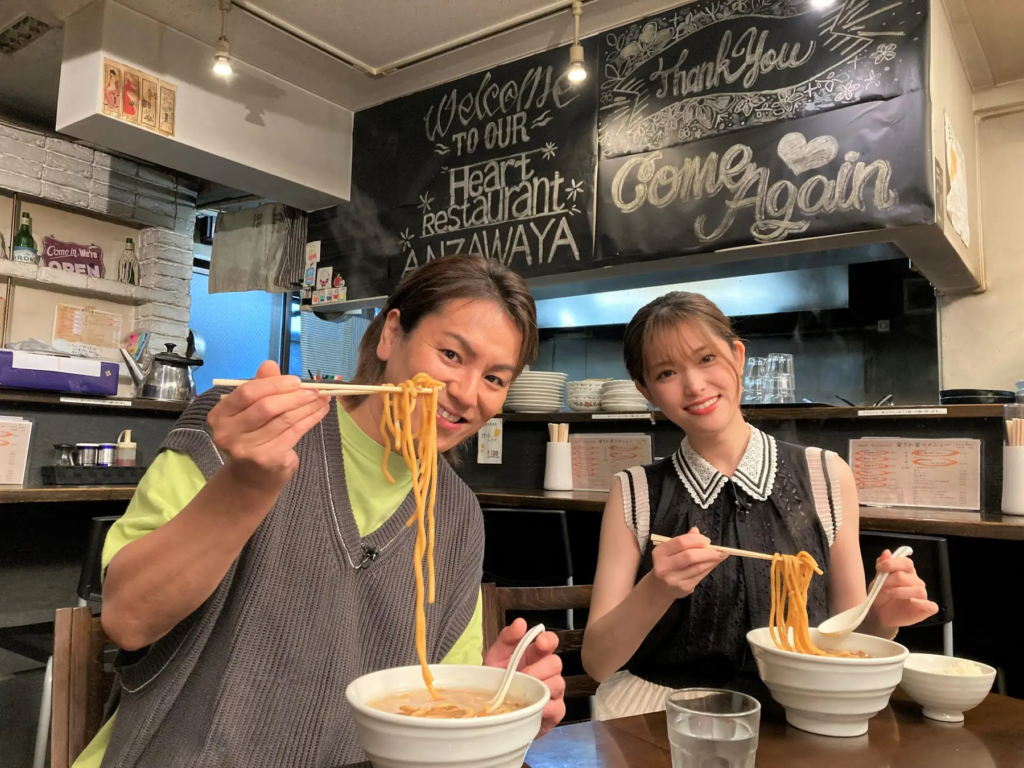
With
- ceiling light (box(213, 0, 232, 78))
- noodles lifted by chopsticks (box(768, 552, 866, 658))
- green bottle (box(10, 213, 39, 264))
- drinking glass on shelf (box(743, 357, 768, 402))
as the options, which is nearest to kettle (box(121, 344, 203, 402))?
green bottle (box(10, 213, 39, 264))

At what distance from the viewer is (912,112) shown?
2.58 meters

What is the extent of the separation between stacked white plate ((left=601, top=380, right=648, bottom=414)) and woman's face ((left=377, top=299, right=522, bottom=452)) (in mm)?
2101

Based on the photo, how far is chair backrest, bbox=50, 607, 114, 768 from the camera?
104 cm

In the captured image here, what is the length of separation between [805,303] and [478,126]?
6.14 ft

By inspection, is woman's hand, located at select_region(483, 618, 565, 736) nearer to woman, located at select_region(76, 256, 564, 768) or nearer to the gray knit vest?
woman, located at select_region(76, 256, 564, 768)

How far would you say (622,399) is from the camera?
334cm

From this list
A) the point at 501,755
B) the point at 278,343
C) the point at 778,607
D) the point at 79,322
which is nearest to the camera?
the point at 501,755

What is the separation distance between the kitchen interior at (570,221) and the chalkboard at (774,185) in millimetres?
11

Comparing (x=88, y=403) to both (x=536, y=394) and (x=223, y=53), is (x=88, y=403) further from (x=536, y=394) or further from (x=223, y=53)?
(x=536, y=394)

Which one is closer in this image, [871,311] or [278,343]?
[871,311]

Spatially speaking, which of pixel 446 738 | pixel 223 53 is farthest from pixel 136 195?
pixel 446 738

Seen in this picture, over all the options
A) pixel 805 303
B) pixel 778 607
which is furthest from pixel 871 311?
pixel 778 607

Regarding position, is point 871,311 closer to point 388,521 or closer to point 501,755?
point 388,521

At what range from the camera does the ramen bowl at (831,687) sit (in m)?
0.91
